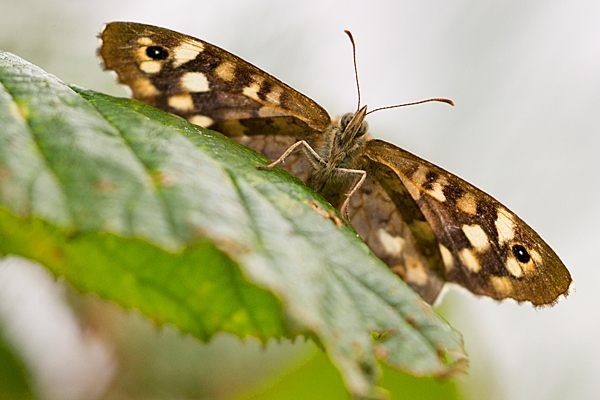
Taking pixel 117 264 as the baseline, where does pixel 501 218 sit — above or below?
above

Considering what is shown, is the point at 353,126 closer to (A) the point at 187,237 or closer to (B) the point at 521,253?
(B) the point at 521,253

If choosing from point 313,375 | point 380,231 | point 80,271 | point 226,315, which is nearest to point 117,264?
point 80,271

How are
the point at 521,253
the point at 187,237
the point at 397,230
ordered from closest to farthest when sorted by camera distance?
the point at 187,237
the point at 521,253
the point at 397,230

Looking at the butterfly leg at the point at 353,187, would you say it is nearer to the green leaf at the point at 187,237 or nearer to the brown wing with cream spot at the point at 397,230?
the brown wing with cream spot at the point at 397,230

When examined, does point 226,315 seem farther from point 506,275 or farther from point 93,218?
point 506,275

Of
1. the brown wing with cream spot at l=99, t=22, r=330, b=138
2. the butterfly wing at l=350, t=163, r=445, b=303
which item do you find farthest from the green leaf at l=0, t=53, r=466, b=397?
the butterfly wing at l=350, t=163, r=445, b=303

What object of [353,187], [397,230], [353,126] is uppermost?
[353,126]

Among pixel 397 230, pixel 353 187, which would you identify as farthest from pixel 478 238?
pixel 353 187
